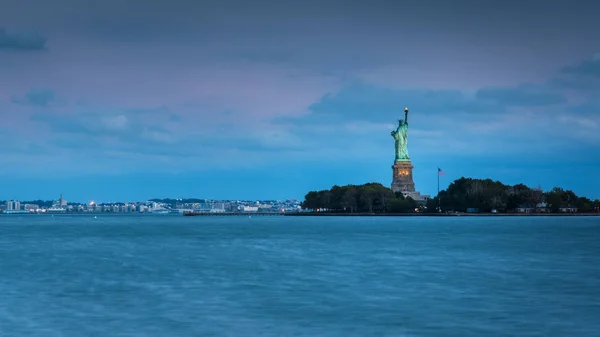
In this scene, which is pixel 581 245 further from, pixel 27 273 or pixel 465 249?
pixel 27 273

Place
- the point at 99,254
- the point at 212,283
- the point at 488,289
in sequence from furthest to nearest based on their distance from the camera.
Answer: the point at 99,254
the point at 212,283
the point at 488,289

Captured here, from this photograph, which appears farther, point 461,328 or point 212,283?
point 212,283

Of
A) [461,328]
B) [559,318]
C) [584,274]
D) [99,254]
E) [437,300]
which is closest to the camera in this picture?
[461,328]

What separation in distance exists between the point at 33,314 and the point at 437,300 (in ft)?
50.9

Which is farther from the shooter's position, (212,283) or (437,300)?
(212,283)

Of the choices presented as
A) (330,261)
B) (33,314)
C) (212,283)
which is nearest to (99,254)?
(330,261)

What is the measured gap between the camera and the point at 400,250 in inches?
2581

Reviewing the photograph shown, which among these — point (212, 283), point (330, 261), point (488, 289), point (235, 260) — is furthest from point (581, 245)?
point (212, 283)

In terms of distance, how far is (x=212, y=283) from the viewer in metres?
40.2

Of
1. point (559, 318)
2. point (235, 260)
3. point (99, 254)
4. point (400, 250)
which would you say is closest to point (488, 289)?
point (559, 318)

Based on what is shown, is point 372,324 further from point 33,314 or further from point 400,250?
point 400,250

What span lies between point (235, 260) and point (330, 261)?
653 cm

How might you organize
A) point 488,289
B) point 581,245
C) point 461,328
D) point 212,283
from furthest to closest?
point 581,245 < point 212,283 < point 488,289 < point 461,328

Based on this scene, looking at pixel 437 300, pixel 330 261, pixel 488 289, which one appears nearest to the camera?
pixel 437 300
